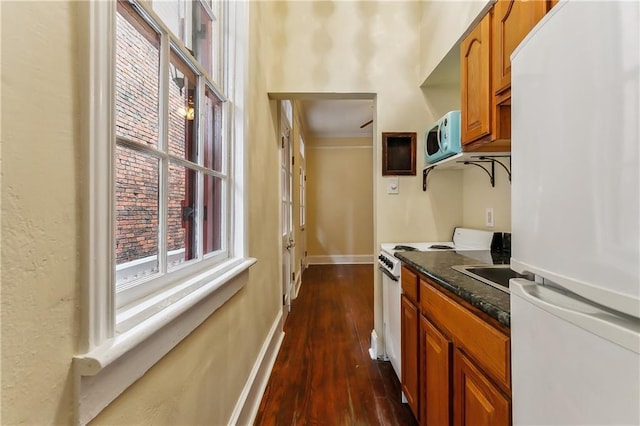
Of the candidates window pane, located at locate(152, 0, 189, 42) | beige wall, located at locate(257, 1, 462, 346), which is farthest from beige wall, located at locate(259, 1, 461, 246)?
window pane, located at locate(152, 0, 189, 42)

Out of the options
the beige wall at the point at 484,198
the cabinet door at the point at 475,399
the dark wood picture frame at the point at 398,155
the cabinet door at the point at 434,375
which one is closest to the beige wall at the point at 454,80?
the beige wall at the point at 484,198

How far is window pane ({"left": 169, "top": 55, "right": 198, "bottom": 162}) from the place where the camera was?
3.19 feet

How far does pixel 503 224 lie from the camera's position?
1.71 meters

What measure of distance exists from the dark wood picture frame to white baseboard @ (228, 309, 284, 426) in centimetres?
152

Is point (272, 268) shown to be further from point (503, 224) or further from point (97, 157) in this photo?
point (97, 157)

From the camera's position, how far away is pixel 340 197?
19.4ft

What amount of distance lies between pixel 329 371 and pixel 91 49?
2.11 metres

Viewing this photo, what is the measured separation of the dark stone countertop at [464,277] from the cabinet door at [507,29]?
31.7 inches

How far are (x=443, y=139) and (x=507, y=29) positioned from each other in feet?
2.09

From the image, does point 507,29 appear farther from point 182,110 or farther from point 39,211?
point 39,211

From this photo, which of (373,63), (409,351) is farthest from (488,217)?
(373,63)

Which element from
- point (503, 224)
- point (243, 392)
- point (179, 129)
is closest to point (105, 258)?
point (179, 129)

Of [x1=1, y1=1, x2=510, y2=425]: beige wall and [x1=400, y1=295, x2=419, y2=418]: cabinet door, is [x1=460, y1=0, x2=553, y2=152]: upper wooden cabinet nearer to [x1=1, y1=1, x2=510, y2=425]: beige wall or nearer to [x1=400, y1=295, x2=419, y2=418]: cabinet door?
[x1=400, y1=295, x2=419, y2=418]: cabinet door

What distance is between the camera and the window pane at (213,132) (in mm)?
1257
